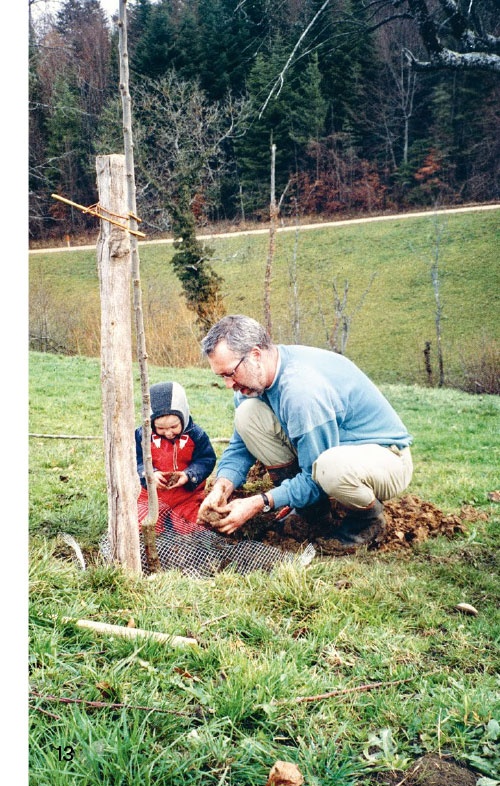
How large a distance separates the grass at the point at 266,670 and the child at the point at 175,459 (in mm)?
385

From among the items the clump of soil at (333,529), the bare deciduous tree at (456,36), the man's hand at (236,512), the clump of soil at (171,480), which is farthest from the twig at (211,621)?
the bare deciduous tree at (456,36)

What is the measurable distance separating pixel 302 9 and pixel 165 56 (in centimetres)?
312

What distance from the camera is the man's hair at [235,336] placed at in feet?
9.22

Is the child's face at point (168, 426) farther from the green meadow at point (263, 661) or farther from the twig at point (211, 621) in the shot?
the twig at point (211, 621)

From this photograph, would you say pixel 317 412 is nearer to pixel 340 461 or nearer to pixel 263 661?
pixel 340 461

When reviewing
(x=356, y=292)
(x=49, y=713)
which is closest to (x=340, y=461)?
(x=49, y=713)

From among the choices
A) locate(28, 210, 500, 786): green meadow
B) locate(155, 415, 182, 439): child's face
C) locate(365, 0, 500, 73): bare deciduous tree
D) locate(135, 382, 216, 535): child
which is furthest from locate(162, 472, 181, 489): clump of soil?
locate(365, 0, 500, 73): bare deciduous tree

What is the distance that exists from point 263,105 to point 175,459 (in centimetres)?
291

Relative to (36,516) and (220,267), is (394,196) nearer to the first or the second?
(220,267)

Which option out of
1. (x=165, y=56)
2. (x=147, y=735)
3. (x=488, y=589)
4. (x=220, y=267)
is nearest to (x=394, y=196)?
(x=220, y=267)

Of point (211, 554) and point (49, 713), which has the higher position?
point (49, 713)

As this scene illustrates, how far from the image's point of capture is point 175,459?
3.46 metres

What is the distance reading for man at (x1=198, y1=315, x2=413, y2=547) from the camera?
286 cm

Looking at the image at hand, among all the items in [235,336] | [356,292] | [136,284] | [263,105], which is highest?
[263,105]
